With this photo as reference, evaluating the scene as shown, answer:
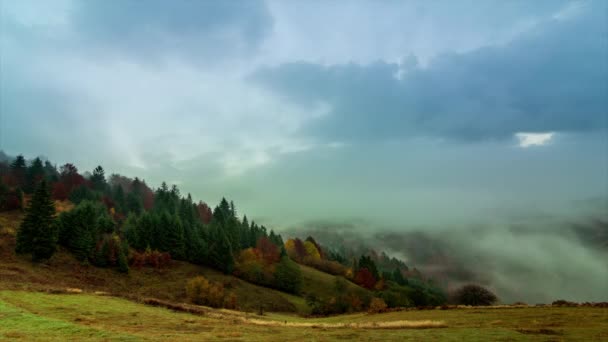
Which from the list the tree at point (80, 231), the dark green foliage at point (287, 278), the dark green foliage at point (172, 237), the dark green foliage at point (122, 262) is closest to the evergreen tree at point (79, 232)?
the tree at point (80, 231)

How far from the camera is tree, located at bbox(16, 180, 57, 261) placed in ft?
275

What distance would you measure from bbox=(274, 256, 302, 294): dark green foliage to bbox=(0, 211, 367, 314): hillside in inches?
207

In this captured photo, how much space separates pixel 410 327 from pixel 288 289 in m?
99.3

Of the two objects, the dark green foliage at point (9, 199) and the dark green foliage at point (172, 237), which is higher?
the dark green foliage at point (9, 199)

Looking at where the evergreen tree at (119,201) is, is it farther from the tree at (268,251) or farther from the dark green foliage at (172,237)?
the tree at (268,251)

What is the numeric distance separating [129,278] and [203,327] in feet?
233

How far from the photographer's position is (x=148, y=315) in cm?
3781

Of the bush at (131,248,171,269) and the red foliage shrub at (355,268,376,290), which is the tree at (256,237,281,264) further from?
the bush at (131,248,171,269)

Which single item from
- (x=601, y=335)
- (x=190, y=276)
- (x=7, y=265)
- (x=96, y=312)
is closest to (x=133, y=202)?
(x=190, y=276)

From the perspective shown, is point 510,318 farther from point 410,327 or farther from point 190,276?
point 190,276

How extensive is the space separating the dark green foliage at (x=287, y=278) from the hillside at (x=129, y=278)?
5263 millimetres

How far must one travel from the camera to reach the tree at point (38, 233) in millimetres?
83688

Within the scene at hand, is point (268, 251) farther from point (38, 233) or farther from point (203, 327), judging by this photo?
point (203, 327)

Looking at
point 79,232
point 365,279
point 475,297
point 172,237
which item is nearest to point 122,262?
point 79,232
